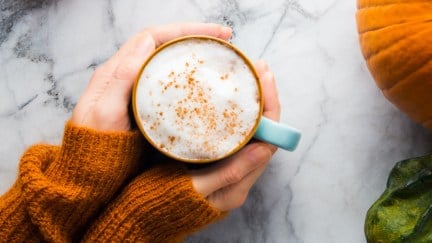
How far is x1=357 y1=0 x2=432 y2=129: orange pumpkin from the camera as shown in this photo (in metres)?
0.72

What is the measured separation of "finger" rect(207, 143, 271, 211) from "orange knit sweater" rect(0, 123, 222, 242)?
0.02 meters

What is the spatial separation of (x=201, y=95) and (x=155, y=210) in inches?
6.2

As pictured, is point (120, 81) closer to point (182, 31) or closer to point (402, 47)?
point (182, 31)

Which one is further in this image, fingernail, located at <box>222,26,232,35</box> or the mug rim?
fingernail, located at <box>222,26,232,35</box>

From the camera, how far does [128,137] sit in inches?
29.1

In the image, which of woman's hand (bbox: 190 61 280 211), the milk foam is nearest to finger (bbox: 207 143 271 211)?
woman's hand (bbox: 190 61 280 211)

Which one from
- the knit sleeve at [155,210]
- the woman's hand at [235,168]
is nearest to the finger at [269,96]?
the woman's hand at [235,168]

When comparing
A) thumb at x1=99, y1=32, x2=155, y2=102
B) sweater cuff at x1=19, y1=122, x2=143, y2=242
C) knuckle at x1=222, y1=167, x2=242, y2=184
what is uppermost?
thumb at x1=99, y1=32, x2=155, y2=102

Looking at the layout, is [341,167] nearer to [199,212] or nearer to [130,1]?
[199,212]

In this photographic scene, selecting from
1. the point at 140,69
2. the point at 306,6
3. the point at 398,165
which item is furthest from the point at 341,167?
the point at 140,69

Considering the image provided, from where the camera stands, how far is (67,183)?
2.46ft

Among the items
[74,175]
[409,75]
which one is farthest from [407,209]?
[74,175]

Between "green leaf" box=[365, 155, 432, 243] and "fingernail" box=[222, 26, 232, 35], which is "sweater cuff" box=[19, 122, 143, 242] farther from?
"green leaf" box=[365, 155, 432, 243]

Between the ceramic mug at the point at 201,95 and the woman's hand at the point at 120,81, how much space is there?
5 cm
